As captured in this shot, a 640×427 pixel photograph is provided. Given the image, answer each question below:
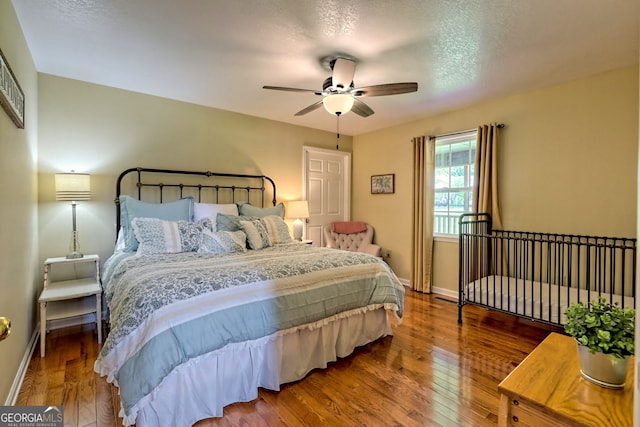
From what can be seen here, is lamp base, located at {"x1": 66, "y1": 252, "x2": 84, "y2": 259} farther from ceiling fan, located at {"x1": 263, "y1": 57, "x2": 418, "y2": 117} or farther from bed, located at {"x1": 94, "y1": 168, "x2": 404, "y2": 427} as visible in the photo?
ceiling fan, located at {"x1": 263, "y1": 57, "x2": 418, "y2": 117}

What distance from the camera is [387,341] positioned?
2744mm

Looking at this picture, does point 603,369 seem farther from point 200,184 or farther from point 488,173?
point 200,184

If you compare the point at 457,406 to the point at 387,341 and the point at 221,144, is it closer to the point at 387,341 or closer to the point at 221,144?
the point at 387,341

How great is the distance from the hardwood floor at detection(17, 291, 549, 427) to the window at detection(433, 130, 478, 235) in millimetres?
1625

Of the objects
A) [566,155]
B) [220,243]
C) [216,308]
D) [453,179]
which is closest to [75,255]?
[220,243]

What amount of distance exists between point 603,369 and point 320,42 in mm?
2419

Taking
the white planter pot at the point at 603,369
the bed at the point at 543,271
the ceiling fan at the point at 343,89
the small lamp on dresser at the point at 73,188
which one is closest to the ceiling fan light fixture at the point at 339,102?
the ceiling fan at the point at 343,89

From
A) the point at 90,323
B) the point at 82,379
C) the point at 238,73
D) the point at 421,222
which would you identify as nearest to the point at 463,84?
the point at 421,222

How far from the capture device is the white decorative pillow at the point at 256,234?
3.02 metres

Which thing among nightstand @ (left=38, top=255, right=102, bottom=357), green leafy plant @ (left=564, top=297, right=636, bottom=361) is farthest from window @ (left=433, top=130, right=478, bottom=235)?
nightstand @ (left=38, top=255, right=102, bottom=357)

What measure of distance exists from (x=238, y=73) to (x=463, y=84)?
7.40 ft

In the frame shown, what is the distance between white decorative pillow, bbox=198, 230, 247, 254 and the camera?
2771 millimetres

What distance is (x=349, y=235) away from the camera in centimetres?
505

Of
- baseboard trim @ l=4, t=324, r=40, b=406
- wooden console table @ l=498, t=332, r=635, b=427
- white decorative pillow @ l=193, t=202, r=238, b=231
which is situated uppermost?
white decorative pillow @ l=193, t=202, r=238, b=231
